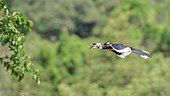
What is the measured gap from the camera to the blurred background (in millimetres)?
16000

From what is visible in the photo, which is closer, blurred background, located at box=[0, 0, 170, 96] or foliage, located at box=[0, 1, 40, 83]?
foliage, located at box=[0, 1, 40, 83]

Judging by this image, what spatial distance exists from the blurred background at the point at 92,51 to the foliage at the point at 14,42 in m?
0.48

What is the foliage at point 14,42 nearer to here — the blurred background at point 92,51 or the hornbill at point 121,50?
the blurred background at point 92,51

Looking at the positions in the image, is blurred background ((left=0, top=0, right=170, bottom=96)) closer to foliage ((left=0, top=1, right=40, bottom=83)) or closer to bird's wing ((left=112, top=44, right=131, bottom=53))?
foliage ((left=0, top=1, right=40, bottom=83))

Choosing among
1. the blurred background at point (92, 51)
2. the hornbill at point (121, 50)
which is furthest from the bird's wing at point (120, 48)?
the blurred background at point (92, 51)

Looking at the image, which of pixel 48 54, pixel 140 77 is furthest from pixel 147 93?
pixel 48 54

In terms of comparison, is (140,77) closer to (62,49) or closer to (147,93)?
(147,93)

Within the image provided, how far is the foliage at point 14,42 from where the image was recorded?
159 inches

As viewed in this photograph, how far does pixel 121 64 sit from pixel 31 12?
58.5 feet

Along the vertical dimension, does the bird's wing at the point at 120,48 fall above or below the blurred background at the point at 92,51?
below

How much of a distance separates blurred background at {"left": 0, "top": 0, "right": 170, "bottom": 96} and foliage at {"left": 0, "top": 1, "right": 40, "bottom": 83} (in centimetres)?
48

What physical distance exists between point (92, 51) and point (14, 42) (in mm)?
14912

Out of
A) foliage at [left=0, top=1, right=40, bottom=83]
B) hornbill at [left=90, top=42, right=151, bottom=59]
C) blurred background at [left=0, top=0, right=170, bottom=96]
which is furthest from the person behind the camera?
blurred background at [left=0, top=0, right=170, bottom=96]

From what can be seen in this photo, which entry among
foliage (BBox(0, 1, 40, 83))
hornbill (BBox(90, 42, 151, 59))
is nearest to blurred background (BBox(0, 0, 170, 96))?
foliage (BBox(0, 1, 40, 83))
